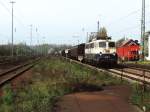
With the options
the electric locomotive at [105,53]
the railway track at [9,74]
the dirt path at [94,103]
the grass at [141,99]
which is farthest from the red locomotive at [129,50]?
the dirt path at [94,103]

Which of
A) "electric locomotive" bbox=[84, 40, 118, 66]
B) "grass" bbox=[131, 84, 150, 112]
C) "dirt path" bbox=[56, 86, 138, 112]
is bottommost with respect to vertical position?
"dirt path" bbox=[56, 86, 138, 112]

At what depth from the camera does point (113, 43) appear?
44938 mm

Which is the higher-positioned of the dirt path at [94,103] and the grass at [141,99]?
the grass at [141,99]

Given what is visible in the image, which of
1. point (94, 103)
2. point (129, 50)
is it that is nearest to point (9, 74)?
point (94, 103)

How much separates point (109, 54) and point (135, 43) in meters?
47.7

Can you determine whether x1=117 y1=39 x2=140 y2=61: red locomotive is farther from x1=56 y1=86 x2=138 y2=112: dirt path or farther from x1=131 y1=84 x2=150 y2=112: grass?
x1=56 y1=86 x2=138 y2=112: dirt path

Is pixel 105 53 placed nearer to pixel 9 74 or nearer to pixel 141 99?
pixel 9 74

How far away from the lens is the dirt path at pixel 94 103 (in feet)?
41.6

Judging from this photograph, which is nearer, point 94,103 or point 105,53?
point 94,103

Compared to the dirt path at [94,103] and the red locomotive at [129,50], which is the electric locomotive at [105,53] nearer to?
the dirt path at [94,103]

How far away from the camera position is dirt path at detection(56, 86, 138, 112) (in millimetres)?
12688

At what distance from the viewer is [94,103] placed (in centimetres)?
1395

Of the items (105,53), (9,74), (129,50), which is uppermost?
(129,50)

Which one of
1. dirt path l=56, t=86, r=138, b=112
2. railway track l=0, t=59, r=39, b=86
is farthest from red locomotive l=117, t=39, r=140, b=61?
dirt path l=56, t=86, r=138, b=112
